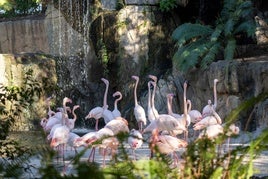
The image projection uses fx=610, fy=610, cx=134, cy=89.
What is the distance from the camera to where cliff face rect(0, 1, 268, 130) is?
1066cm

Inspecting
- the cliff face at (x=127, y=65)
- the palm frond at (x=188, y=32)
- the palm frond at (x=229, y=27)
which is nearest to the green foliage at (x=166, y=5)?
the cliff face at (x=127, y=65)

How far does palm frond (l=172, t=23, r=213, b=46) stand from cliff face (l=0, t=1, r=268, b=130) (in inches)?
24.6

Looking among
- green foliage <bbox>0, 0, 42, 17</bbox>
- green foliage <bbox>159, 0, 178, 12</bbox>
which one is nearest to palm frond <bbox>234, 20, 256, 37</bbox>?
green foliage <bbox>159, 0, 178, 12</bbox>

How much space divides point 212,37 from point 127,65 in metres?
2.54

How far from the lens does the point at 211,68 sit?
11.0 meters

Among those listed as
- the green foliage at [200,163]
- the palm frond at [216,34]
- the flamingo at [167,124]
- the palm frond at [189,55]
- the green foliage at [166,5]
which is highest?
the green foliage at [166,5]

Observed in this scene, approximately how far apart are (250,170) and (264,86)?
8684mm

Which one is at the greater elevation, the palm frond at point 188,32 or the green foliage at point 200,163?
the palm frond at point 188,32

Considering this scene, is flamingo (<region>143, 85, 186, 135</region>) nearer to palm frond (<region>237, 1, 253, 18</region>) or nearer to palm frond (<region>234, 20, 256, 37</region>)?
palm frond (<region>234, 20, 256, 37</region>)

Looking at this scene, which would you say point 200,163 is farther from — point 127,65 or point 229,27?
point 127,65

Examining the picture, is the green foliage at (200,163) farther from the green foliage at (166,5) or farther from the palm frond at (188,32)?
the green foliage at (166,5)

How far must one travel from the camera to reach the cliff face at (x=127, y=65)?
35.0 ft

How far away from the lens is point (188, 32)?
12.2 m

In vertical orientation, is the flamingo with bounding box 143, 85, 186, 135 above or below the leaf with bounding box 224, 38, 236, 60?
below
